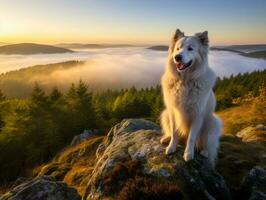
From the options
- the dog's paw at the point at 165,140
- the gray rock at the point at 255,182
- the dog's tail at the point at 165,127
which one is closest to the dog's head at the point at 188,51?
A: the dog's tail at the point at 165,127

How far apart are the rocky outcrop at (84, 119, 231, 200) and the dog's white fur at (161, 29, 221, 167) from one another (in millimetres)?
417

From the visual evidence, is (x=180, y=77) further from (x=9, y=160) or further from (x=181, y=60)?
(x=9, y=160)

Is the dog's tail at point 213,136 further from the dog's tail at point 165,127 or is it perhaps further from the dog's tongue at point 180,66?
the dog's tongue at point 180,66

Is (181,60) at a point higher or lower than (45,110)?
higher

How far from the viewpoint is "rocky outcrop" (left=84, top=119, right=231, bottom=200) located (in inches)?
362

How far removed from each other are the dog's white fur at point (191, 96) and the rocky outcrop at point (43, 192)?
391 centimetres

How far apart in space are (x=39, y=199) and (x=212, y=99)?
6.75 meters

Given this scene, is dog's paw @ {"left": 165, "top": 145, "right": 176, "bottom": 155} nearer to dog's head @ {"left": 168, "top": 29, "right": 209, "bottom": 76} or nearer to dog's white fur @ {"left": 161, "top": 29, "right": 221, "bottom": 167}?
dog's white fur @ {"left": 161, "top": 29, "right": 221, "bottom": 167}

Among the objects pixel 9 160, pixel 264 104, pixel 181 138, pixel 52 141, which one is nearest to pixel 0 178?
pixel 9 160

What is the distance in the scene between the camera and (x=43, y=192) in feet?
33.7

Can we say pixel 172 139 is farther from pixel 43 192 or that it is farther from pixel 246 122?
pixel 246 122

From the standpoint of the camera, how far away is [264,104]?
2720 cm

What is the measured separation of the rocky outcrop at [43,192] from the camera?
33.2 ft

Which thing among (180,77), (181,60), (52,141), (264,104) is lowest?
(52,141)
